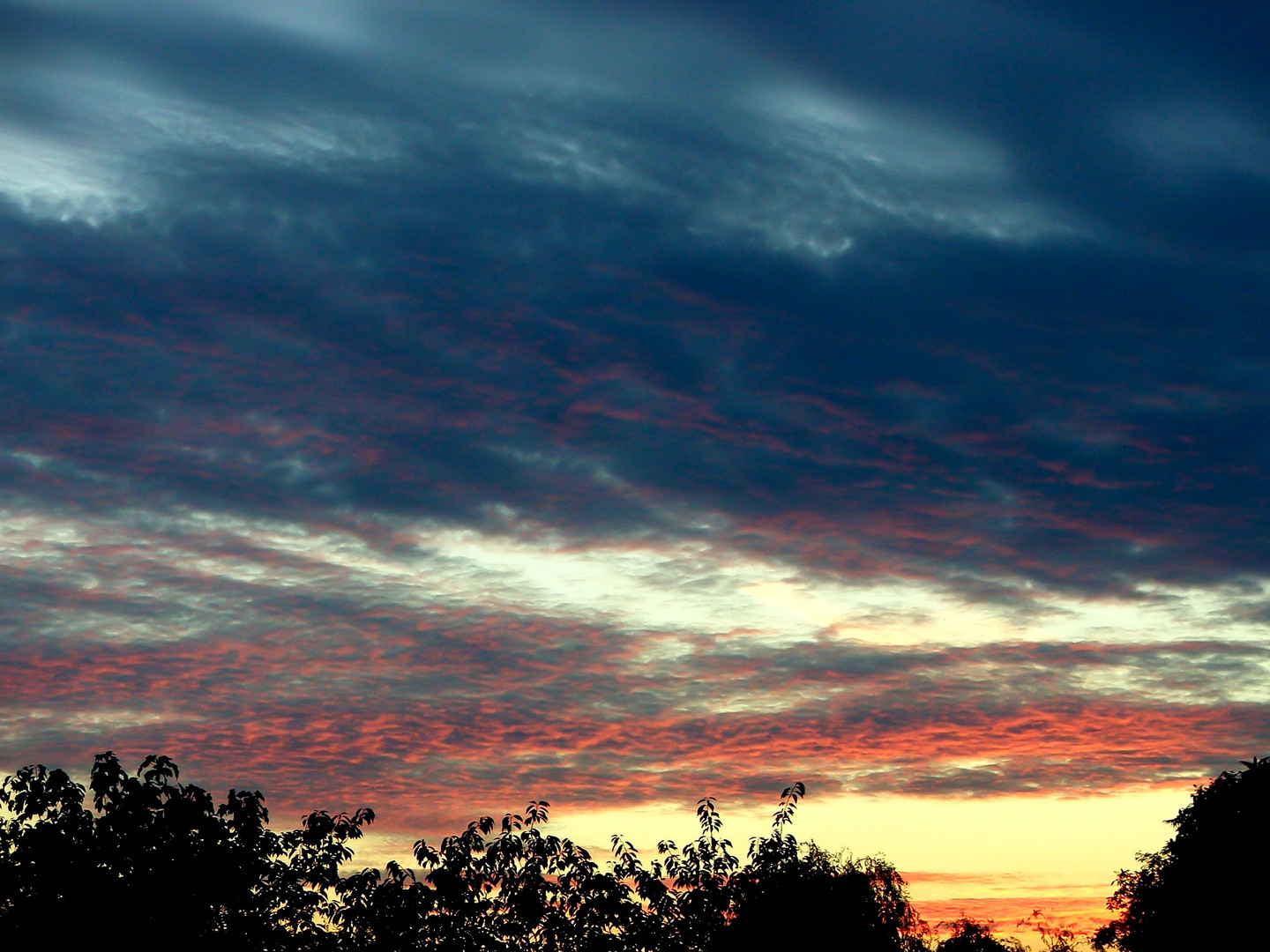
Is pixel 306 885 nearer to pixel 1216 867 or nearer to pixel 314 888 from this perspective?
pixel 314 888

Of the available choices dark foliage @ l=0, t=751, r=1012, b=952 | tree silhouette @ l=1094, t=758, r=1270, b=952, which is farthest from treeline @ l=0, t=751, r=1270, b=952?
tree silhouette @ l=1094, t=758, r=1270, b=952

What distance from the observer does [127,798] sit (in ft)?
86.9

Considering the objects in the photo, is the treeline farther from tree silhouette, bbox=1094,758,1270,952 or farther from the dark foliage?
tree silhouette, bbox=1094,758,1270,952

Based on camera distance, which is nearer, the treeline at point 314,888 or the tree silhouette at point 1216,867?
the treeline at point 314,888

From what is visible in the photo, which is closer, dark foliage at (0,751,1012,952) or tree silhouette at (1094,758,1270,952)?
dark foliage at (0,751,1012,952)

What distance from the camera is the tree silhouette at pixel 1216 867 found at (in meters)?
53.2

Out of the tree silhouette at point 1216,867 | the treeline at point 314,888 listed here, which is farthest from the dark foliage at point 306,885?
the tree silhouette at point 1216,867

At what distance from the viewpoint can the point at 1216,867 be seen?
54938mm

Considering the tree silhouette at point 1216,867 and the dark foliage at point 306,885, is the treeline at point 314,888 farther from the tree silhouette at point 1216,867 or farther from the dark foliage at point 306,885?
the tree silhouette at point 1216,867

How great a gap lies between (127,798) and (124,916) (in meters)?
2.39

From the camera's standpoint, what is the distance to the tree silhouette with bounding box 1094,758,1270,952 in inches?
2095

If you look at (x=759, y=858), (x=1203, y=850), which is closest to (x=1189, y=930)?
(x=1203, y=850)

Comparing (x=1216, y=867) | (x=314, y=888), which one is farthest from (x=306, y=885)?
(x=1216, y=867)

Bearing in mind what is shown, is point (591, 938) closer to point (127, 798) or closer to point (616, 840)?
point (616, 840)
